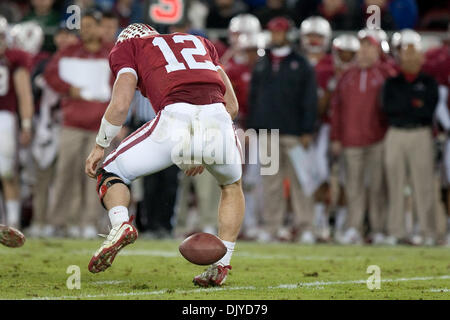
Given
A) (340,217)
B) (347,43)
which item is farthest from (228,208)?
(347,43)

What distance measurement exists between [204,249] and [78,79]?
4.90 metres

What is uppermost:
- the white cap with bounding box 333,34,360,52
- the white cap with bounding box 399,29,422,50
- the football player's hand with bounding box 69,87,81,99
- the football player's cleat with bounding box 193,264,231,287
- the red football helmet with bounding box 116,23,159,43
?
the red football helmet with bounding box 116,23,159,43

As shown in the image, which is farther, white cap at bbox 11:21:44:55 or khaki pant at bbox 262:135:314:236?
white cap at bbox 11:21:44:55

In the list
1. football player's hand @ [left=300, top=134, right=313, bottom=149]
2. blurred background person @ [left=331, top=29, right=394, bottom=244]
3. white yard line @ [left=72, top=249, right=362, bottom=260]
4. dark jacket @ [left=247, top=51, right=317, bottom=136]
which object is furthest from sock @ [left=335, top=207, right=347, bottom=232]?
white yard line @ [left=72, top=249, right=362, bottom=260]

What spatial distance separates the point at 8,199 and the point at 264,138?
8.78 feet

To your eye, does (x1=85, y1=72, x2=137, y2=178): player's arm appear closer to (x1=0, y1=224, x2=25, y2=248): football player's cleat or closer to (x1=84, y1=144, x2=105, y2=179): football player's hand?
(x1=84, y1=144, x2=105, y2=179): football player's hand

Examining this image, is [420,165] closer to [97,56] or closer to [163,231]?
[163,231]

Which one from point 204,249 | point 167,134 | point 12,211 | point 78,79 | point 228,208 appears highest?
point 167,134

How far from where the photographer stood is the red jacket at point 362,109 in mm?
9898

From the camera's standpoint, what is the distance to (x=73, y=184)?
10000 mm

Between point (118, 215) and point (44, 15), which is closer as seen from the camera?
point (118, 215)

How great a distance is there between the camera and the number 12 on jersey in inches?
225

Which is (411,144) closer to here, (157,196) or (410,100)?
(410,100)

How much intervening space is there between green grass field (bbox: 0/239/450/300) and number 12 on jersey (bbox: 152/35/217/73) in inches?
50.8
